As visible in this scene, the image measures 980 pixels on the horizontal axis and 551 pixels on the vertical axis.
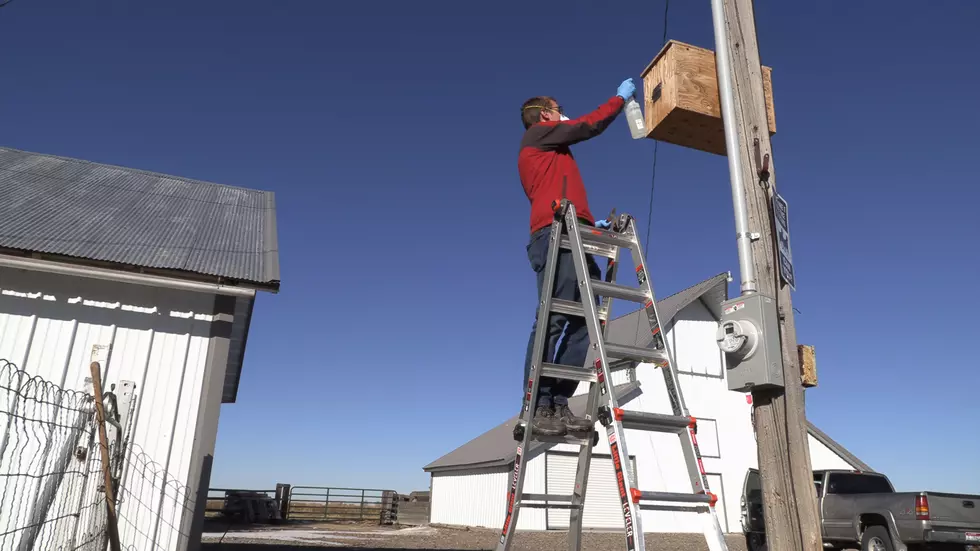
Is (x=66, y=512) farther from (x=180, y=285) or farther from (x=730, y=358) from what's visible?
(x=730, y=358)

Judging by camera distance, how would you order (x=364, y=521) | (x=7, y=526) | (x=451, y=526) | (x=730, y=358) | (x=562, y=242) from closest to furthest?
(x=730, y=358), (x=562, y=242), (x=7, y=526), (x=451, y=526), (x=364, y=521)

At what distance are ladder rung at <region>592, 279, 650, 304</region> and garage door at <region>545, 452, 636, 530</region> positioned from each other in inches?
606

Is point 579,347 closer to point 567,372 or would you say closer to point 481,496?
point 567,372

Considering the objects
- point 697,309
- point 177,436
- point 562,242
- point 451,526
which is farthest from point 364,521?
point 562,242

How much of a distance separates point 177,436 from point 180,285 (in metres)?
1.35

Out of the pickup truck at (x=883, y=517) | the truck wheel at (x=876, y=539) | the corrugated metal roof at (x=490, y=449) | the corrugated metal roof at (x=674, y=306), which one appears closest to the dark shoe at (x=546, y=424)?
the pickup truck at (x=883, y=517)

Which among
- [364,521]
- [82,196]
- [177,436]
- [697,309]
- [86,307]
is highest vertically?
[697,309]

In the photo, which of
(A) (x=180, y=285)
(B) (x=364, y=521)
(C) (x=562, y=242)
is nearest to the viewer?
(C) (x=562, y=242)

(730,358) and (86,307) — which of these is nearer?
(730,358)

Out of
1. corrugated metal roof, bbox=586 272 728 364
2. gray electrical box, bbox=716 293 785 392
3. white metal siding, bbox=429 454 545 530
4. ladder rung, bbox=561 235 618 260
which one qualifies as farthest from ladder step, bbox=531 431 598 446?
corrugated metal roof, bbox=586 272 728 364

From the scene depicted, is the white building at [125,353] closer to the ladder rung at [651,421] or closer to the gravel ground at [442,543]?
the ladder rung at [651,421]

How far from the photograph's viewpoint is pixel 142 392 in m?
5.94

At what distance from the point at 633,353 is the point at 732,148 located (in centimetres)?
131

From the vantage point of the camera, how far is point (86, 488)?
17.6 ft
